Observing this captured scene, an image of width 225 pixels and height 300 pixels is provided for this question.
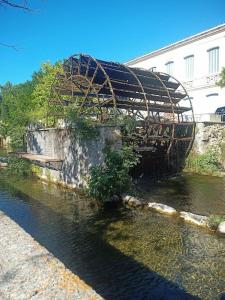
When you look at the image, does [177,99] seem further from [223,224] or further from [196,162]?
[223,224]

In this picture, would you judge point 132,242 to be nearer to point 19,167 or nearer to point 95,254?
point 95,254

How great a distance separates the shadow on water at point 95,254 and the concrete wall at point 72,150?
6.74 ft

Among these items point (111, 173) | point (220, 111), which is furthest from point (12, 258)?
point (220, 111)

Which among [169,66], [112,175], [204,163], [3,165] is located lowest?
[3,165]

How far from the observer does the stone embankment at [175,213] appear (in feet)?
19.9

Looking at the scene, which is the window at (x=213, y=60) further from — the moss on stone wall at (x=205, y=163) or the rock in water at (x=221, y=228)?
the rock in water at (x=221, y=228)

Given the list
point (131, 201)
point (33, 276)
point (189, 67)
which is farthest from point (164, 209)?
point (189, 67)

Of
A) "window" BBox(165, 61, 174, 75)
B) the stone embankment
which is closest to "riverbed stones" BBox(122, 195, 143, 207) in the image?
the stone embankment

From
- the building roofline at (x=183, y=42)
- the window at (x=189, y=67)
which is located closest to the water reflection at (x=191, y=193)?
the window at (x=189, y=67)

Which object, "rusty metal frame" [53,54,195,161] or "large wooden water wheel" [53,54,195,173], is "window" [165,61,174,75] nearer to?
"large wooden water wheel" [53,54,195,173]

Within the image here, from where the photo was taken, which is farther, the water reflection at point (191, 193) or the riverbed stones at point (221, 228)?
the water reflection at point (191, 193)

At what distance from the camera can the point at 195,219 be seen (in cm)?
646

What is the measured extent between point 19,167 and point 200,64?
1389 cm

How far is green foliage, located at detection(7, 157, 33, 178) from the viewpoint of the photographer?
43.5 feet
